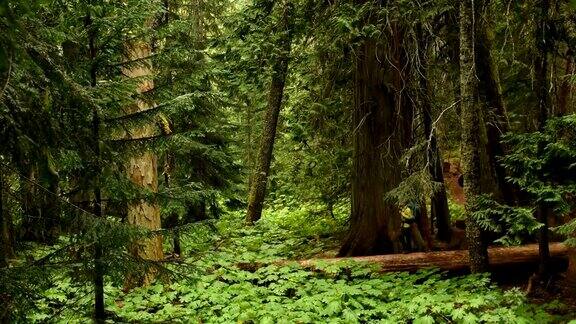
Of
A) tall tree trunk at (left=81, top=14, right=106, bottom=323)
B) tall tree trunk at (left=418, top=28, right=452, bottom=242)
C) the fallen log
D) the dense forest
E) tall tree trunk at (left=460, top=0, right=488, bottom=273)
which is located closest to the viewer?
the dense forest

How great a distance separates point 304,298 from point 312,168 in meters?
4.20

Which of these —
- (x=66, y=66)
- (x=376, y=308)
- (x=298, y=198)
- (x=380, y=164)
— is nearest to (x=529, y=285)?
(x=376, y=308)

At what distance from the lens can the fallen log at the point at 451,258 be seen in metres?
6.74

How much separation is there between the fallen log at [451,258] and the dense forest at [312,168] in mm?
29

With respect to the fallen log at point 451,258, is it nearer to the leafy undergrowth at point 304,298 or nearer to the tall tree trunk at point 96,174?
the leafy undergrowth at point 304,298

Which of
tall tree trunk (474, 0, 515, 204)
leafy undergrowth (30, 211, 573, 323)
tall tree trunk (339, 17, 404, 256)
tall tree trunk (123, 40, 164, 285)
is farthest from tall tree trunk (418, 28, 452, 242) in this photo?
tall tree trunk (123, 40, 164, 285)

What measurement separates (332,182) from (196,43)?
6.48 meters

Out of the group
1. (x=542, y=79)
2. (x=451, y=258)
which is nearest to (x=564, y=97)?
(x=542, y=79)

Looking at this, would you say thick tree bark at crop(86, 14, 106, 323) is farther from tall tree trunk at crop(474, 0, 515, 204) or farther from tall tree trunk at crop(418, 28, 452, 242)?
tall tree trunk at crop(474, 0, 515, 204)

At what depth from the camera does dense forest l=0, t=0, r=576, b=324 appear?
Result: 13.2ft

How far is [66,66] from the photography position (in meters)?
4.11

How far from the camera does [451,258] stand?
709cm

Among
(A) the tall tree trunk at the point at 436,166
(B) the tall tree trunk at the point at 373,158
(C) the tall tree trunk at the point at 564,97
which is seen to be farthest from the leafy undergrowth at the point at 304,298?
(C) the tall tree trunk at the point at 564,97

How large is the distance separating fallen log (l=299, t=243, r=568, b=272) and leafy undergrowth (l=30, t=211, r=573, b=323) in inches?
9.1
